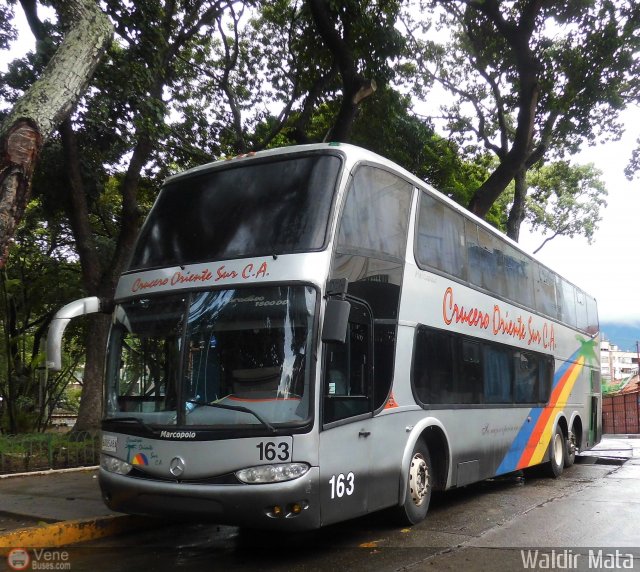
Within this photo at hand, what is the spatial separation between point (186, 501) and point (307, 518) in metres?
1.02

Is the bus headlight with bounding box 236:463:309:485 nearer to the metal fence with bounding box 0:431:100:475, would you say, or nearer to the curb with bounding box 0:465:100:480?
the curb with bounding box 0:465:100:480

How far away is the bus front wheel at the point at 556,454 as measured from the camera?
11633 millimetres

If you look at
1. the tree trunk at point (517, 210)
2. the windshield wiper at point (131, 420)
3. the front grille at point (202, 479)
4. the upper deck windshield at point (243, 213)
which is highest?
the tree trunk at point (517, 210)

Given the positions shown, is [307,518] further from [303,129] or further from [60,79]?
[303,129]

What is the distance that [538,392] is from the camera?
11.0 m

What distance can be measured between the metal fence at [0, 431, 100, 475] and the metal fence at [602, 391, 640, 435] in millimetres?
23655

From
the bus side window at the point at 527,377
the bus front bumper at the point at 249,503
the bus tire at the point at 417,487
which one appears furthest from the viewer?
the bus side window at the point at 527,377

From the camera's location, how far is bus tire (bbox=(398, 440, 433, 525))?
269 inches

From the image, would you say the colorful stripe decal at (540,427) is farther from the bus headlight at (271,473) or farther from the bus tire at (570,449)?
the bus headlight at (271,473)

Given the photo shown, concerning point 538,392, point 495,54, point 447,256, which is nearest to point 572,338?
point 538,392

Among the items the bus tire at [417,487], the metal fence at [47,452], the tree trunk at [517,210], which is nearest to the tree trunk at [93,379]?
the metal fence at [47,452]

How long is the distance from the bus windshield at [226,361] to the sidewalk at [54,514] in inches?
54.5

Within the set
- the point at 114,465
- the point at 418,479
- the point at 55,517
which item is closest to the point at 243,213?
the point at 114,465

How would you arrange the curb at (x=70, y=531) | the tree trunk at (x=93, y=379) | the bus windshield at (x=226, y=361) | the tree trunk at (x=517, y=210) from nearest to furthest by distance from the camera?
the bus windshield at (x=226, y=361)
the curb at (x=70, y=531)
the tree trunk at (x=93, y=379)
the tree trunk at (x=517, y=210)
